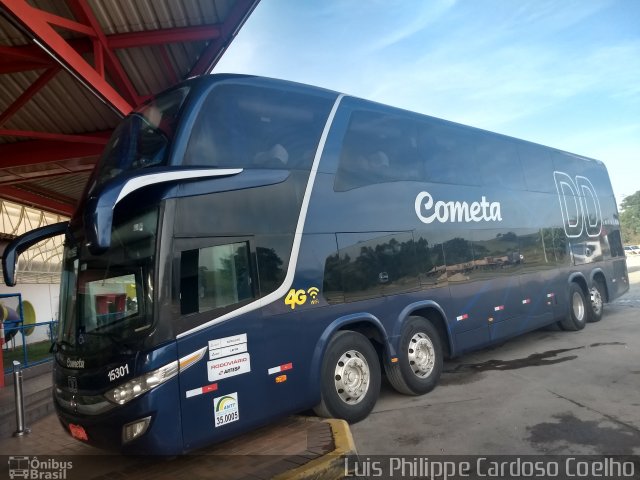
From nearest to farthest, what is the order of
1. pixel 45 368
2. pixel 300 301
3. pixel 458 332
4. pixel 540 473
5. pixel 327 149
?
pixel 540 473 < pixel 300 301 < pixel 327 149 < pixel 458 332 < pixel 45 368

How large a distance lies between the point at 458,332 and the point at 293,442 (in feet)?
11.0

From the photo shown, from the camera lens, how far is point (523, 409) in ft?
18.7

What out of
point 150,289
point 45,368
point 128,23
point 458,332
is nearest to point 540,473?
point 458,332

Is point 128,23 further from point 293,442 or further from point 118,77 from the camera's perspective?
point 293,442

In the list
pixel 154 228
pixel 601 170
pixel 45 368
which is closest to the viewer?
pixel 154 228

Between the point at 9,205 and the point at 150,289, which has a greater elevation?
the point at 9,205

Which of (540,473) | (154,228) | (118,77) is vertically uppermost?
(118,77)

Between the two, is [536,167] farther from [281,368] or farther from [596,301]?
[281,368]

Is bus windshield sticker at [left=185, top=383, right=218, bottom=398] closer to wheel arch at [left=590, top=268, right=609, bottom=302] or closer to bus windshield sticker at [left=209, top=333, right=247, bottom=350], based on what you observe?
bus windshield sticker at [left=209, top=333, right=247, bottom=350]

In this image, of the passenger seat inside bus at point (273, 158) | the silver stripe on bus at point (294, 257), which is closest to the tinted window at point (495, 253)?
the silver stripe on bus at point (294, 257)

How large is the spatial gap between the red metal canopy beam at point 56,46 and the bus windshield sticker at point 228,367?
4.67m

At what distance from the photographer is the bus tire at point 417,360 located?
6.32m

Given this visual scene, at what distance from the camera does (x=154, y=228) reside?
4.37 metres

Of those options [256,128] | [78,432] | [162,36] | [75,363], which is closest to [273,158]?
[256,128]
